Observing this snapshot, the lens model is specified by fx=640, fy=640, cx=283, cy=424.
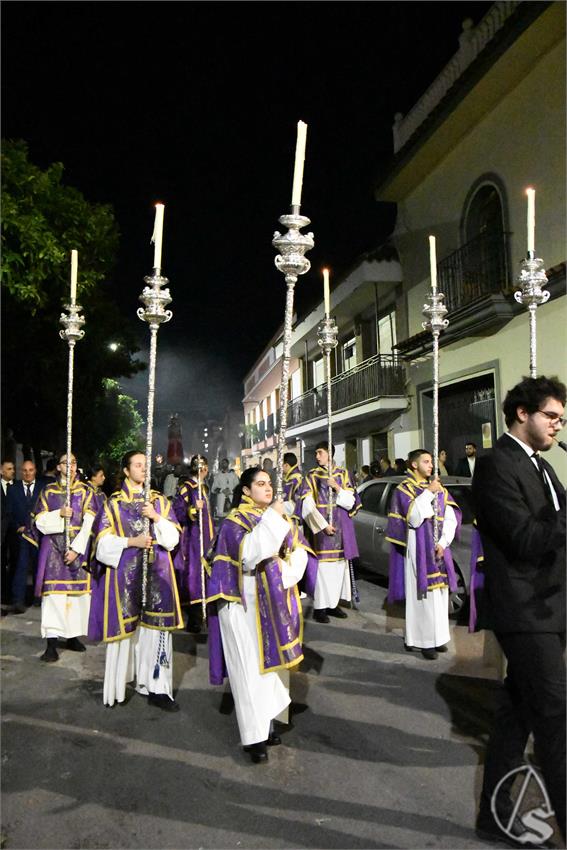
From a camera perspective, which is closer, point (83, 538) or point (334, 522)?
point (83, 538)

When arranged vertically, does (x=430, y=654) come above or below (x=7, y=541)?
below

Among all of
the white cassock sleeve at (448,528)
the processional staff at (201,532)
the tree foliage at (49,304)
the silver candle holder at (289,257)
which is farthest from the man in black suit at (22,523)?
the silver candle holder at (289,257)

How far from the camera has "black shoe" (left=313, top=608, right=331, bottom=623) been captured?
741 centimetres

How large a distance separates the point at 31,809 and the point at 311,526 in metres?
4.70

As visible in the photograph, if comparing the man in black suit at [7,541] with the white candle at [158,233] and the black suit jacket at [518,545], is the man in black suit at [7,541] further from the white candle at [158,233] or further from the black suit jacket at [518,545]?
the black suit jacket at [518,545]

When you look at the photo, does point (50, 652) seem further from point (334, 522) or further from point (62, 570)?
point (334, 522)

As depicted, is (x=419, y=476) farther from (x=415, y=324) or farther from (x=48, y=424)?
(x=48, y=424)

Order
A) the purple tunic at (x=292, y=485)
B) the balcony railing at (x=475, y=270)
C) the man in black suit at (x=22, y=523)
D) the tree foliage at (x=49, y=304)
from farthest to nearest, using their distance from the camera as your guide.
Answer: the balcony railing at (x=475, y=270)
the tree foliage at (x=49, y=304)
the purple tunic at (x=292, y=485)
the man in black suit at (x=22, y=523)

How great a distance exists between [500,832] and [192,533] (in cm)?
557

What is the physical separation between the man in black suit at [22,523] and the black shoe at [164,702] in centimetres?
416

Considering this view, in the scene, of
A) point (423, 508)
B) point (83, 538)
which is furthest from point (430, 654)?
Result: point (83, 538)

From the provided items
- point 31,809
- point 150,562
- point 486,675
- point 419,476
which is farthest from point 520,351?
point 31,809

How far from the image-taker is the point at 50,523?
634cm

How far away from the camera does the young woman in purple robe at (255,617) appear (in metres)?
3.87
